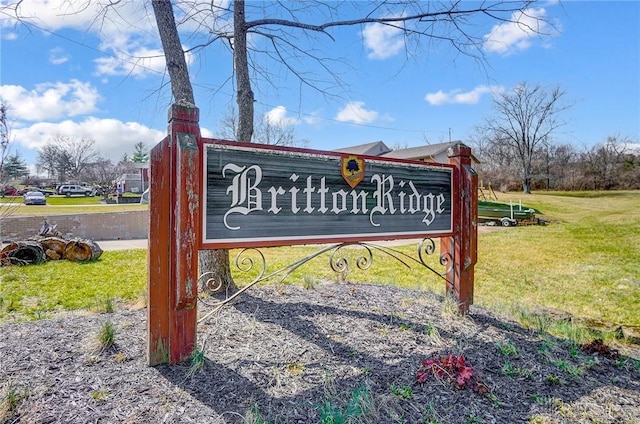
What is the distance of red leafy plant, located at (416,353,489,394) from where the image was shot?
198 centimetres

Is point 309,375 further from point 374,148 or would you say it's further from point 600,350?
point 374,148

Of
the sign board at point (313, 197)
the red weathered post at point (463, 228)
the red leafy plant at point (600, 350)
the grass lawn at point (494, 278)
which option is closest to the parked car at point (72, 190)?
the grass lawn at point (494, 278)

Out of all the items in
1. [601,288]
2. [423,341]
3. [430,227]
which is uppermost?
[430,227]

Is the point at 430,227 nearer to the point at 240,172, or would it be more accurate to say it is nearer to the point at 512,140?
the point at 240,172

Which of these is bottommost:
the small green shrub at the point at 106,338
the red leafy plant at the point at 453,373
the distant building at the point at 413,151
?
the red leafy plant at the point at 453,373

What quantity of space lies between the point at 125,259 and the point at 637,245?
12.6 metres

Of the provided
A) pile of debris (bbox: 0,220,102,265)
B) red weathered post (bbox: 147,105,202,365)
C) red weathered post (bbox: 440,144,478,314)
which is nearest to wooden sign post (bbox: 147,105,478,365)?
red weathered post (bbox: 147,105,202,365)

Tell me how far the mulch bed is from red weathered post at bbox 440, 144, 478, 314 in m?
0.29

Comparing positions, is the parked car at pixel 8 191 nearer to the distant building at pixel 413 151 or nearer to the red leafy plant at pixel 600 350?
the red leafy plant at pixel 600 350

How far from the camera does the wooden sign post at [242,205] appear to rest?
1.98m

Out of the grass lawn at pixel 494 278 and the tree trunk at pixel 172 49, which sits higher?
the tree trunk at pixel 172 49

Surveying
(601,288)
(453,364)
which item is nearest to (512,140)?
(601,288)

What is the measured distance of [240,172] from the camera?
2.14m

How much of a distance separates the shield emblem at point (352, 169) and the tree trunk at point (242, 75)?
1.62m
